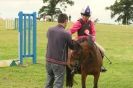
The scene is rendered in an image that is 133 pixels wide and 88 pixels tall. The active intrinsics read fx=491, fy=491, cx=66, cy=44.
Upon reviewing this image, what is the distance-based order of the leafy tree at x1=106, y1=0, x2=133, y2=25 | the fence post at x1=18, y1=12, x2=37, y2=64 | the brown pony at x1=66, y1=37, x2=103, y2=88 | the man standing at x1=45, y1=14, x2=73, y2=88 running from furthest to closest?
the leafy tree at x1=106, y1=0, x2=133, y2=25 → the fence post at x1=18, y1=12, x2=37, y2=64 → the brown pony at x1=66, y1=37, x2=103, y2=88 → the man standing at x1=45, y1=14, x2=73, y2=88

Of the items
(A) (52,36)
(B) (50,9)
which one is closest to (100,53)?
(A) (52,36)

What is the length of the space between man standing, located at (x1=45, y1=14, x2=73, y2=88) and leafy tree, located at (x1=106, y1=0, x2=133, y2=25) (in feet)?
318

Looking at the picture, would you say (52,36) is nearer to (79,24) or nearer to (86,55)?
(86,55)

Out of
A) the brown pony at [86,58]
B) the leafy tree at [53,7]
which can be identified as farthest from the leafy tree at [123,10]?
the brown pony at [86,58]

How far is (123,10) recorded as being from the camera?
10806 cm

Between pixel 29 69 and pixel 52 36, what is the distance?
837 centimetres

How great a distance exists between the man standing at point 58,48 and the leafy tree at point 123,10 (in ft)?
Result: 318

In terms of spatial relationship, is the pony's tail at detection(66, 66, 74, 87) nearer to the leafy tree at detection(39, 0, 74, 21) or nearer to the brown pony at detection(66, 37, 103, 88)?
the brown pony at detection(66, 37, 103, 88)

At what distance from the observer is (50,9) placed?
109m

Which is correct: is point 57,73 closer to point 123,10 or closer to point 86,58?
point 86,58

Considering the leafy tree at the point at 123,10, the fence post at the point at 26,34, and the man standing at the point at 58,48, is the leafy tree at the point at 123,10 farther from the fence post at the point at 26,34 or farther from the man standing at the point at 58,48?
the man standing at the point at 58,48

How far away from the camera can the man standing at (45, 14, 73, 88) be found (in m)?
9.80

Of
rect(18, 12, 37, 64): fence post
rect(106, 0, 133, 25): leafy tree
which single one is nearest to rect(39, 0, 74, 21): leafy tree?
rect(106, 0, 133, 25): leafy tree

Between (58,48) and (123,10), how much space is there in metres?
99.3
